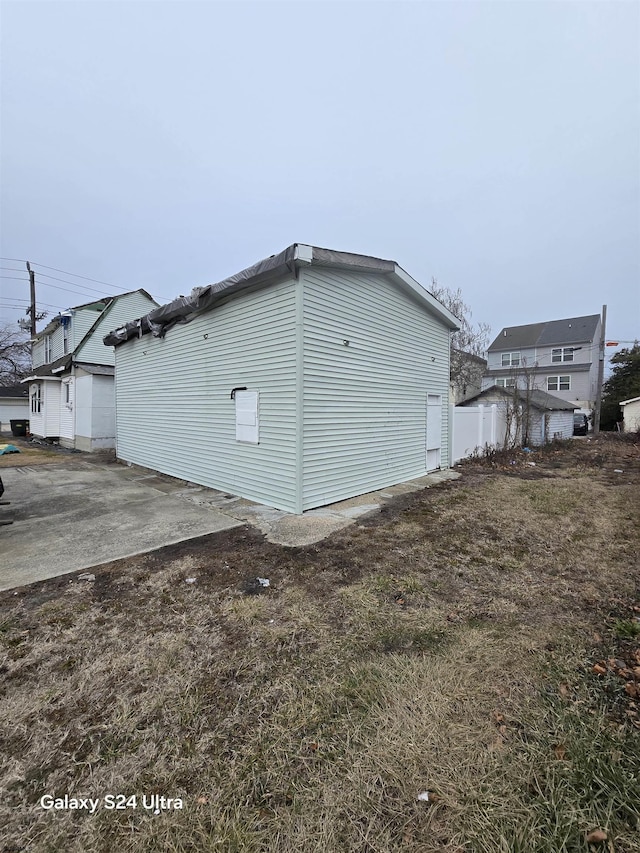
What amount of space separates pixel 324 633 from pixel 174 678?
3.60 feet

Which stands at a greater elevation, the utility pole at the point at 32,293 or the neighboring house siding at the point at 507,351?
the utility pole at the point at 32,293

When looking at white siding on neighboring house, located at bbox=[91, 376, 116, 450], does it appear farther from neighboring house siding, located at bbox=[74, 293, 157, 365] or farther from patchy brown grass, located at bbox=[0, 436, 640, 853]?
patchy brown grass, located at bbox=[0, 436, 640, 853]

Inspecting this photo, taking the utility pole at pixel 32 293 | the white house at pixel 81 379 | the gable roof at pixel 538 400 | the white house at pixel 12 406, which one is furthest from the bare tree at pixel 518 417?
the utility pole at pixel 32 293

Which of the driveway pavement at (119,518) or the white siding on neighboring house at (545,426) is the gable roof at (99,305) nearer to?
the driveway pavement at (119,518)

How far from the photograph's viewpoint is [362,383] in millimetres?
7004

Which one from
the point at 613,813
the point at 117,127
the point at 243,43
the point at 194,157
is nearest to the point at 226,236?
the point at 194,157

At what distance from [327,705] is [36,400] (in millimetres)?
22798

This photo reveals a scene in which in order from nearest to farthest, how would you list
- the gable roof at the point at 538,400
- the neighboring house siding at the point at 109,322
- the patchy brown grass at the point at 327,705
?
the patchy brown grass at the point at 327,705 → the neighboring house siding at the point at 109,322 → the gable roof at the point at 538,400

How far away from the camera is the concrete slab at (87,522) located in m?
4.11

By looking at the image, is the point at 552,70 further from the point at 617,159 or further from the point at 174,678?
the point at 174,678

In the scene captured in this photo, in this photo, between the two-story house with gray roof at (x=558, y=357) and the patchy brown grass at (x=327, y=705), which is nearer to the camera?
the patchy brown grass at (x=327, y=705)

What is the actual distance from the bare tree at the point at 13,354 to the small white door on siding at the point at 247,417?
32.2 meters

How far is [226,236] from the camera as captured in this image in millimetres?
20688

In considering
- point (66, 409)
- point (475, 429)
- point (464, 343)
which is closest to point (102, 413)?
point (66, 409)
